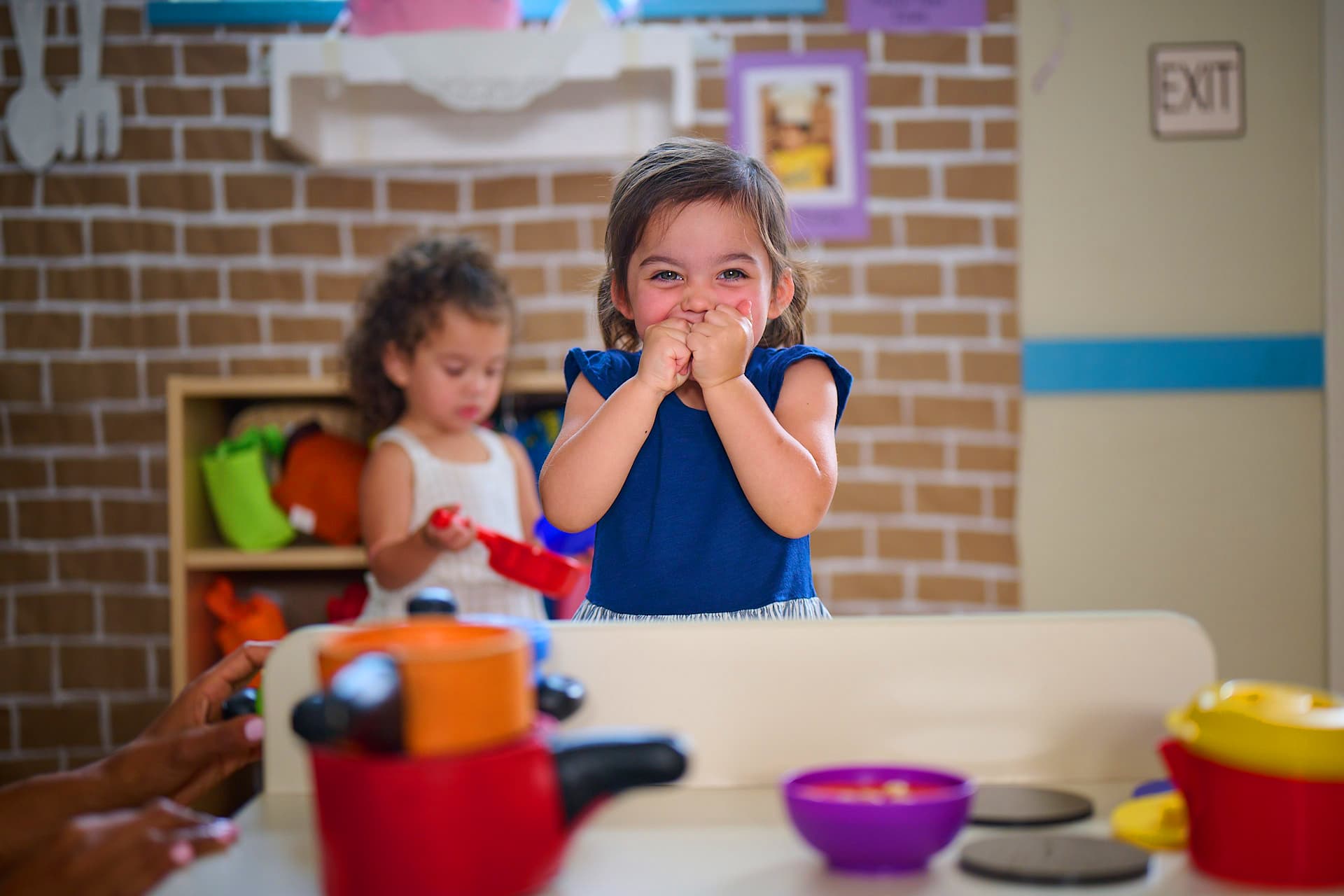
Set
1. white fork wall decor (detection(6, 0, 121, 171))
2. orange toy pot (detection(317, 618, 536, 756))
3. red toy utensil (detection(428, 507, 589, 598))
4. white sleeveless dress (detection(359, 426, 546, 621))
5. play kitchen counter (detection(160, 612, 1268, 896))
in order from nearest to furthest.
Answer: orange toy pot (detection(317, 618, 536, 756))
play kitchen counter (detection(160, 612, 1268, 896))
red toy utensil (detection(428, 507, 589, 598))
white sleeveless dress (detection(359, 426, 546, 621))
white fork wall decor (detection(6, 0, 121, 171))

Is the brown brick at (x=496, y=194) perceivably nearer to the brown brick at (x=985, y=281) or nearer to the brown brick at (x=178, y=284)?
the brown brick at (x=178, y=284)

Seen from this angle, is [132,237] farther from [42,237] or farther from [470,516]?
[470,516]

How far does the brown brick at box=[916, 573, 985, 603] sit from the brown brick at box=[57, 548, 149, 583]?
169cm

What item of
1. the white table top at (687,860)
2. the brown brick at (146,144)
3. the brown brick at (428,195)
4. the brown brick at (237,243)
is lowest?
the white table top at (687,860)

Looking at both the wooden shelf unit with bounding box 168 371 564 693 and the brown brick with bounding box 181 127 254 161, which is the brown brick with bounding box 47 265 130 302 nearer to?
the brown brick with bounding box 181 127 254 161

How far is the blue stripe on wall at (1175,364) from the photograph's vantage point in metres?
2.58

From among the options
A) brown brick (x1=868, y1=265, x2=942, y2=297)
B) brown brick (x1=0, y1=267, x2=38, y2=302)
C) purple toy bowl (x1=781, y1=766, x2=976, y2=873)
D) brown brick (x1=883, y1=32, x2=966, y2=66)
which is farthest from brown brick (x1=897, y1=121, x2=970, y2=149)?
purple toy bowl (x1=781, y1=766, x2=976, y2=873)

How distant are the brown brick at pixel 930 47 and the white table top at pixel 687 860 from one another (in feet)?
7.03

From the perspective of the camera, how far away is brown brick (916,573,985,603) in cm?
261

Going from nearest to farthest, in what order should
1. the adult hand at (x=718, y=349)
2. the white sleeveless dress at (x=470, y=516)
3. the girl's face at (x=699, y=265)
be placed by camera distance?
the adult hand at (x=718, y=349), the girl's face at (x=699, y=265), the white sleeveless dress at (x=470, y=516)

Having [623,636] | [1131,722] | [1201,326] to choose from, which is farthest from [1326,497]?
[623,636]

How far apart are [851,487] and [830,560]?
166 millimetres

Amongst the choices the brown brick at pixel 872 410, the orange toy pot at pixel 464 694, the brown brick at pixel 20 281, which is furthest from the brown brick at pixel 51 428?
the orange toy pot at pixel 464 694

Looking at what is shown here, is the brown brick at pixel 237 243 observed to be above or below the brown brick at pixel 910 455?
above
